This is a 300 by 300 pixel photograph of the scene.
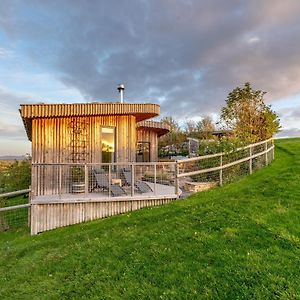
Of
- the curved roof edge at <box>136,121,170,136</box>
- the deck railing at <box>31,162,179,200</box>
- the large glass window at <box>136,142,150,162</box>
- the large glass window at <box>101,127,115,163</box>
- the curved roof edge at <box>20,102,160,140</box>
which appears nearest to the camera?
the deck railing at <box>31,162,179,200</box>

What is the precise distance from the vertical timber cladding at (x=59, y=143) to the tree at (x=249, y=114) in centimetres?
669

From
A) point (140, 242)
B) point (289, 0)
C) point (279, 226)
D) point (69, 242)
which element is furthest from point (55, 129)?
point (289, 0)

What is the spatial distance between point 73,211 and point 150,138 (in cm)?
1145

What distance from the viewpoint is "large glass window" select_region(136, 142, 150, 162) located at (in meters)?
20.3

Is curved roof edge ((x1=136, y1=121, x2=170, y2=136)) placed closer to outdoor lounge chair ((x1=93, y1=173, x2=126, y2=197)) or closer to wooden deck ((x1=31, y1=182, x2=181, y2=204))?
outdoor lounge chair ((x1=93, y1=173, x2=126, y2=197))

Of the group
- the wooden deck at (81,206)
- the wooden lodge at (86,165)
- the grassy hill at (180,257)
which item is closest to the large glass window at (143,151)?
the wooden lodge at (86,165)

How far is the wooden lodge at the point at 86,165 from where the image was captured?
10.0 meters

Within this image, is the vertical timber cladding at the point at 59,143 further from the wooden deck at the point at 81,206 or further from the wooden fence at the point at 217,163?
the wooden fence at the point at 217,163

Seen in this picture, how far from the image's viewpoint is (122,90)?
15.0 m

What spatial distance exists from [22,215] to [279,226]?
10.7m

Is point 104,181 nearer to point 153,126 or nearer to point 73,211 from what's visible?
point 73,211

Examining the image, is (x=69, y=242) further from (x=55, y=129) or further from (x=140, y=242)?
(x=55, y=129)

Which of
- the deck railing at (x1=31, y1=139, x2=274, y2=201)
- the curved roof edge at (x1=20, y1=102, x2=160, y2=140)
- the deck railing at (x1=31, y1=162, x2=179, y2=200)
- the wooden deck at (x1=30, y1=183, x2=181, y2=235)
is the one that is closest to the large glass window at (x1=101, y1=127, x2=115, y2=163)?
the deck railing at (x1=31, y1=139, x2=274, y2=201)

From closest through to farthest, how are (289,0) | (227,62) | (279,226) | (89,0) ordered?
(279,226), (289,0), (89,0), (227,62)
